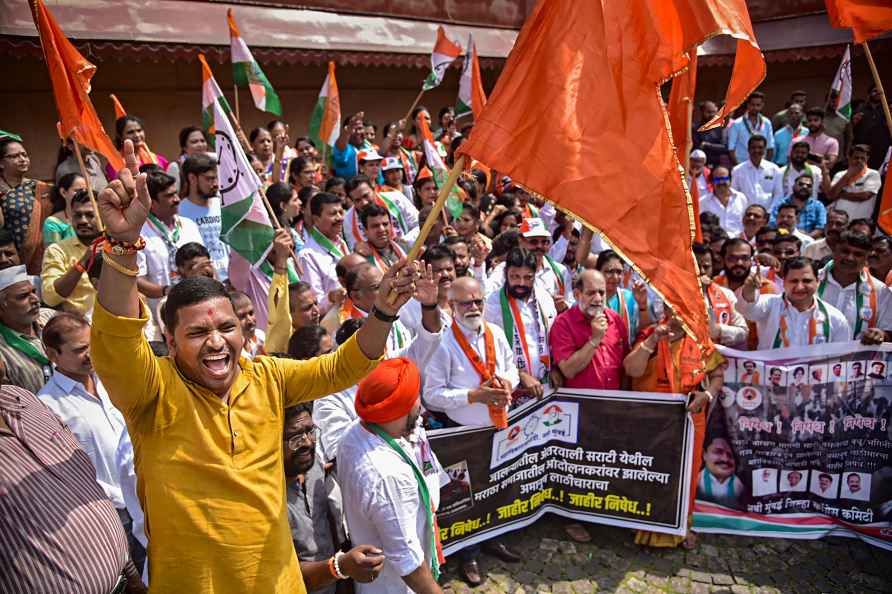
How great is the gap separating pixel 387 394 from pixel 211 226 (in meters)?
3.62

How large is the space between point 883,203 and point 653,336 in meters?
1.87

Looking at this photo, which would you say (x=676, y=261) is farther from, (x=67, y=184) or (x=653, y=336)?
(x=67, y=184)

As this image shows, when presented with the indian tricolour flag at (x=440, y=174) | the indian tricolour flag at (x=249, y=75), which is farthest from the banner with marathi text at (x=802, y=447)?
the indian tricolour flag at (x=249, y=75)

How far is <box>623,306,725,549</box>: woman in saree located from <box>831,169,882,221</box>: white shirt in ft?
21.3

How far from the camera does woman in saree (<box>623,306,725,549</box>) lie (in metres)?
5.31

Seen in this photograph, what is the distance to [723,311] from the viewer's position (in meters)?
5.91

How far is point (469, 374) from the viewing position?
4938mm

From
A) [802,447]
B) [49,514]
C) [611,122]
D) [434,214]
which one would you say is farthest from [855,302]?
[49,514]

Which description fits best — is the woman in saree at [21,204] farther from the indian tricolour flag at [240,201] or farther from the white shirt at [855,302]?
the white shirt at [855,302]

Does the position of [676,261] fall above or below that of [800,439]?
above

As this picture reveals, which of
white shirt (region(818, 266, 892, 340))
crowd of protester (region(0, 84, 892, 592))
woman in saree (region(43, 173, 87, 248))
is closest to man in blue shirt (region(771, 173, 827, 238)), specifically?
crowd of protester (region(0, 84, 892, 592))

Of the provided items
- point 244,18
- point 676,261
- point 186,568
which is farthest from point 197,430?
point 244,18

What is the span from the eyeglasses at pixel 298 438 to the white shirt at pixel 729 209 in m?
8.64

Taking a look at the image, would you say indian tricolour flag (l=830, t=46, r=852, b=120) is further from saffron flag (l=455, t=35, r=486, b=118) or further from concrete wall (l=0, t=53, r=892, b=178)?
concrete wall (l=0, t=53, r=892, b=178)
